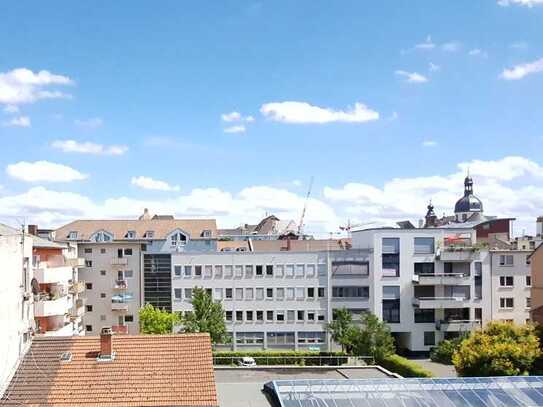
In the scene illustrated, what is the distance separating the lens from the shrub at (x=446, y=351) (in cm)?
6160

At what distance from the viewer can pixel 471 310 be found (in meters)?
67.6

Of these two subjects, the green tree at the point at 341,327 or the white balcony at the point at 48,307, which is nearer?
the white balcony at the point at 48,307

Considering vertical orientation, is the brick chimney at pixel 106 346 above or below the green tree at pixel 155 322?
above

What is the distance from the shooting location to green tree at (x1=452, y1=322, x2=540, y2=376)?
35.9 meters

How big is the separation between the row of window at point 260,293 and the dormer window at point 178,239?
8225mm

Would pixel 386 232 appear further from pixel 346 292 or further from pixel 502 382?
pixel 502 382

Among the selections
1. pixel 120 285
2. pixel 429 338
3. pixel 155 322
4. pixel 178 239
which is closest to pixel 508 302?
pixel 429 338

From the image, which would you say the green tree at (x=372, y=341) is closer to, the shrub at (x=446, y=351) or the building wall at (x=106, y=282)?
the shrub at (x=446, y=351)

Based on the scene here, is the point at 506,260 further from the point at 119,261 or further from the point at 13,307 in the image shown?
the point at 13,307

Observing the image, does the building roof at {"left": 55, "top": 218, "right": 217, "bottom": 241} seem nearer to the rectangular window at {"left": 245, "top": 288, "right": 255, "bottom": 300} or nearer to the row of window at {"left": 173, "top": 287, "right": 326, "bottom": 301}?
the row of window at {"left": 173, "top": 287, "right": 326, "bottom": 301}

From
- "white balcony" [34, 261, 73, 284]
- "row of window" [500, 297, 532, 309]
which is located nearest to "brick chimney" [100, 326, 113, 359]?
"white balcony" [34, 261, 73, 284]

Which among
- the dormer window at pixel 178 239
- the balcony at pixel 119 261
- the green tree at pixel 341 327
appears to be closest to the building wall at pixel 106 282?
the balcony at pixel 119 261

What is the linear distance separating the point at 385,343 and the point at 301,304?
15287 mm

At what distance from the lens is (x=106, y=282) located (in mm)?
72625
